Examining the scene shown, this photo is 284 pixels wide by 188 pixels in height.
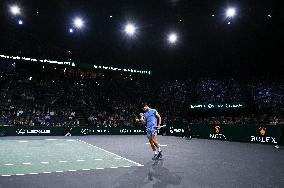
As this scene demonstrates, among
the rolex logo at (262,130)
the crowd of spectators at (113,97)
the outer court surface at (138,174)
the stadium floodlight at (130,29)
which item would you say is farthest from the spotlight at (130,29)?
the outer court surface at (138,174)

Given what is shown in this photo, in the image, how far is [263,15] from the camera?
22.6m

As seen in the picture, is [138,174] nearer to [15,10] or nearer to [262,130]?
[262,130]

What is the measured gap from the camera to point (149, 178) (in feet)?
23.6

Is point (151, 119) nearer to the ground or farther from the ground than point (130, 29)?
nearer to the ground

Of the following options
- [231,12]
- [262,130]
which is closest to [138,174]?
[262,130]

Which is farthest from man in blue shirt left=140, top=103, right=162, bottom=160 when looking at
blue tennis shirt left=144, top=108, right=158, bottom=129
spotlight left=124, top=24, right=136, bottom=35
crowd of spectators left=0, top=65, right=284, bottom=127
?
crowd of spectators left=0, top=65, right=284, bottom=127

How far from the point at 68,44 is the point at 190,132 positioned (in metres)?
15.4

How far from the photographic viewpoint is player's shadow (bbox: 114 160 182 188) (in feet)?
21.3

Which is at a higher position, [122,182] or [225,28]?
[225,28]

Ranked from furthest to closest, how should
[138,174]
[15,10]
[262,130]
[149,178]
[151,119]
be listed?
[15,10], [262,130], [151,119], [138,174], [149,178]

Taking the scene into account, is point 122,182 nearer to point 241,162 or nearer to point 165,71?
point 241,162

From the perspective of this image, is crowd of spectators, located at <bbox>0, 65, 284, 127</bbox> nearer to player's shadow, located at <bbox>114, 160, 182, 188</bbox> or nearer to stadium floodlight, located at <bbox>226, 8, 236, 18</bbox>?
stadium floodlight, located at <bbox>226, 8, 236, 18</bbox>

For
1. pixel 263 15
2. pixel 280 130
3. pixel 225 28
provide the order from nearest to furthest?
pixel 280 130 < pixel 263 15 < pixel 225 28

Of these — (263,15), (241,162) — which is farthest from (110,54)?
(241,162)
